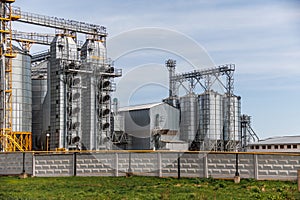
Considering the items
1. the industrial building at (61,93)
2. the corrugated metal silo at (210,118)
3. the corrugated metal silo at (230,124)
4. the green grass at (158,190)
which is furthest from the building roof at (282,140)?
the green grass at (158,190)

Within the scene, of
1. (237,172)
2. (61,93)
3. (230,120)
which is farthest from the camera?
(230,120)

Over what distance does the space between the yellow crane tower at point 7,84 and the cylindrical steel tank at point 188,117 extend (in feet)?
69.7

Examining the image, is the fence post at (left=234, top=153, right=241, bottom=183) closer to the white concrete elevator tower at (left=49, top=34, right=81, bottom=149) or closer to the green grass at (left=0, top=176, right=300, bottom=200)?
the green grass at (left=0, top=176, right=300, bottom=200)

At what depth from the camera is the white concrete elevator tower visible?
5391 cm

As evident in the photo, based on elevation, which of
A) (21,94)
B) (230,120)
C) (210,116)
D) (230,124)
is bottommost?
(230,124)

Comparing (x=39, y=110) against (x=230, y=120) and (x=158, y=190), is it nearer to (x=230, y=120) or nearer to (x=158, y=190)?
(x=230, y=120)

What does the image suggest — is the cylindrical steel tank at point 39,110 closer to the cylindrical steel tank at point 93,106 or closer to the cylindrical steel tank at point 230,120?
the cylindrical steel tank at point 93,106

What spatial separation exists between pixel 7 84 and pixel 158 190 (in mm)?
35333

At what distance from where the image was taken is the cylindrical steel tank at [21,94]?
51.6 meters

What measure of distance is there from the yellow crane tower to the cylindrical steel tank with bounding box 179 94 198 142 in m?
21.3

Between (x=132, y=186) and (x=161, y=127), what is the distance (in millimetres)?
39309

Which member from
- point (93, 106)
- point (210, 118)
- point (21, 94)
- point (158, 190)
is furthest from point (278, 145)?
point (158, 190)

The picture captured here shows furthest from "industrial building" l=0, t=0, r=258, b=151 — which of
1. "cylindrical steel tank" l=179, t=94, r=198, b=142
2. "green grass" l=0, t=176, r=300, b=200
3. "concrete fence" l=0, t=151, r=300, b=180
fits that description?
"green grass" l=0, t=176, r=300, b=200

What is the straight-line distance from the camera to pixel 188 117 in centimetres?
6381
